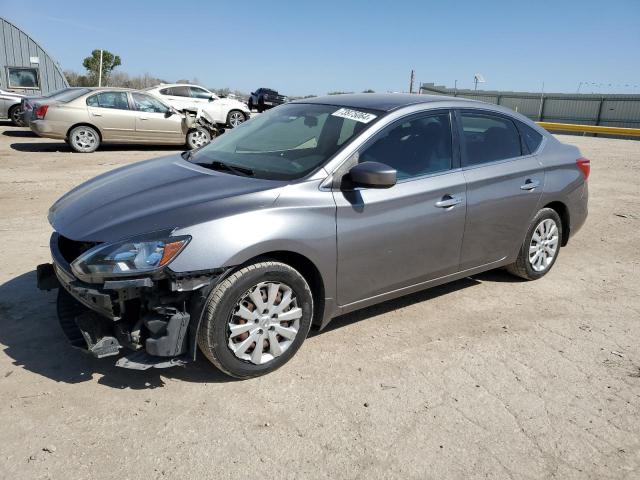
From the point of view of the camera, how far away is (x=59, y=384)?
10.1ft

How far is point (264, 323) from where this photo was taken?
3170 millimetres

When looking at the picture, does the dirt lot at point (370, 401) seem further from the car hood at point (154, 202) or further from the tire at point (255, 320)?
the car hood at point (154, 202)

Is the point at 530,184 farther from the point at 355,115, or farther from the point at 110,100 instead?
the point at 110,100

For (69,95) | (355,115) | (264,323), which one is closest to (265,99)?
(69,95)

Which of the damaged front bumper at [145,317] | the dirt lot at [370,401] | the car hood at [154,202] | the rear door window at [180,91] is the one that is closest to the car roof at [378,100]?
the car hood at [154,202]

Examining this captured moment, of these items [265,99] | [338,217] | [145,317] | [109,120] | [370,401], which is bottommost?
[370,401]

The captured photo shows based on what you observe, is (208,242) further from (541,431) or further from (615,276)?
(615,276)

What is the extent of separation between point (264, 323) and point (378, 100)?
6.66ft

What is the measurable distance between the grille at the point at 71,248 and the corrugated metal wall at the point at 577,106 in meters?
33.4

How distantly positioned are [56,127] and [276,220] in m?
10.6

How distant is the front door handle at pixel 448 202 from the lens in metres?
3.86

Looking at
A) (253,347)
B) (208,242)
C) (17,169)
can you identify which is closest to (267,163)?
(208,242)

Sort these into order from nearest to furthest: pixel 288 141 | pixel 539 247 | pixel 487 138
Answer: pixel 288 141
pixel 487 138
pixel 539 247

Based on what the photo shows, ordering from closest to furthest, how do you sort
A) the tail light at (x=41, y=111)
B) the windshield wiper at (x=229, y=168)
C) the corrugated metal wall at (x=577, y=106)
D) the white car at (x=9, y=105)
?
the windshield wiper at (x=229, y=168) → the tail light at (x=41, y=111) → the white car at (x=9, y=105) → the corrugated metal wall at (x=577, y=106)
